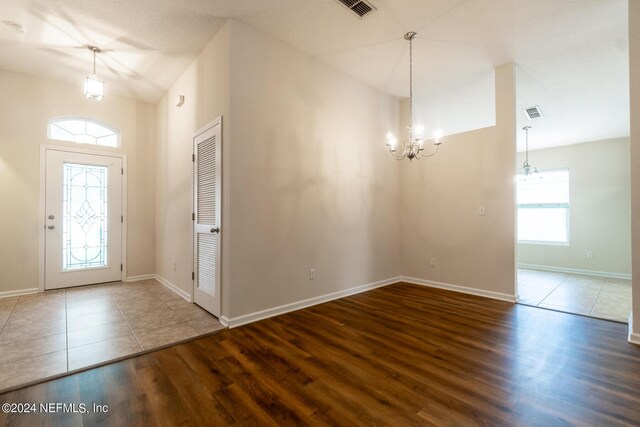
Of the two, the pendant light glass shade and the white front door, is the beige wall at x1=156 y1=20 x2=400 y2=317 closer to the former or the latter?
the white front door

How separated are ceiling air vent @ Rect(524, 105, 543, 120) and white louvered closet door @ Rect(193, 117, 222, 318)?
5.22 meters

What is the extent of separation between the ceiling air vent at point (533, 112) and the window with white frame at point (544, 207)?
2110 mm

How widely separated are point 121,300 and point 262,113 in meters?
3.13

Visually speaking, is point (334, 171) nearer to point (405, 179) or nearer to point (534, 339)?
point (405, 179)

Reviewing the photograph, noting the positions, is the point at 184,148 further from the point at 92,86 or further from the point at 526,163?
the point at 526,163

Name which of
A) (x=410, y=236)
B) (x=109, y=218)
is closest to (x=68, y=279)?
(x=109, y=218)

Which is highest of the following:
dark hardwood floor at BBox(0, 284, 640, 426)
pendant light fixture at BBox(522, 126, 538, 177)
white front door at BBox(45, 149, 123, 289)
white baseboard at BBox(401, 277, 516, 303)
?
pendant light fixture at BBox(522, 126, 538, 177)

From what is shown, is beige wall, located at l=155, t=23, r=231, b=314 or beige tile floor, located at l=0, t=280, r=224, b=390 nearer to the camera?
beige tile floor, located at l=0, t=280, r=224, b=390

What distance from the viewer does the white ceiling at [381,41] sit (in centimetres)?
285

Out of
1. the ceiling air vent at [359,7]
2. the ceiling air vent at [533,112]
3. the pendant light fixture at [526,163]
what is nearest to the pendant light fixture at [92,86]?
the ceiling air vent at [359,7]

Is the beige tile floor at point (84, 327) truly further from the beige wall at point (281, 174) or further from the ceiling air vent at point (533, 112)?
the ceiling air vent at point (533, 112)

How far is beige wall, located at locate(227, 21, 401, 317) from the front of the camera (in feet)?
10.1

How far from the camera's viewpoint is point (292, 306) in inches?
137

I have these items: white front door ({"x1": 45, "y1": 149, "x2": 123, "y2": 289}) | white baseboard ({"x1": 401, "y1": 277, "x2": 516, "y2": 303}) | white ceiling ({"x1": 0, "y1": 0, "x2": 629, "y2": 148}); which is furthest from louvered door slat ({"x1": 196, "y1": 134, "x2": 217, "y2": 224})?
white baseboard ({"x1": 401, "y1": 277, "x2": 516, "y2": 303})
